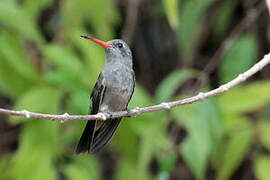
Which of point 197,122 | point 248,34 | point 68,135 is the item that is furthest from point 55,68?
point 248,34

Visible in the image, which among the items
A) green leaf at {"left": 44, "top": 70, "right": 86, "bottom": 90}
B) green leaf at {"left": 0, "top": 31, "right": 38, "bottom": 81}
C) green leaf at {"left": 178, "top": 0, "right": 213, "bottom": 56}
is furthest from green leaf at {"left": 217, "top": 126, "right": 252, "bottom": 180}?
green leaf at {"left": 0, "top": 31, "right": 38, "bottom": 81}

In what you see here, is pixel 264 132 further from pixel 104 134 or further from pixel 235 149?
pixel 104 134

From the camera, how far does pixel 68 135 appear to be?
175 inches

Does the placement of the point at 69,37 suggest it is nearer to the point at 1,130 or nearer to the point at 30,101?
the point at 30,101

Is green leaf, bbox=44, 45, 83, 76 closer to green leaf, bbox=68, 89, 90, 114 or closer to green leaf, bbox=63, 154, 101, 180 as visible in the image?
green leaf, bbox=68, 89, 90, 114

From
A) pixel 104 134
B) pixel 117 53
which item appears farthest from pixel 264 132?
pixel 104 134

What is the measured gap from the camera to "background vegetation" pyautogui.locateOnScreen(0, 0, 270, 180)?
3834 mm

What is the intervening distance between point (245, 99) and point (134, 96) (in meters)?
0.92

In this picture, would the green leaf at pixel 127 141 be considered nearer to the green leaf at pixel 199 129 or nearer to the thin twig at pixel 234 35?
the green leaf at pixel 199 129

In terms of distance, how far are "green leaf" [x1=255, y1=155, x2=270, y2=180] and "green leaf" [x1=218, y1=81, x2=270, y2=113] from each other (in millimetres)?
486

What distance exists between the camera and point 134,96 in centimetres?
400

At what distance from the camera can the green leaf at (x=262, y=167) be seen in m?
4.24

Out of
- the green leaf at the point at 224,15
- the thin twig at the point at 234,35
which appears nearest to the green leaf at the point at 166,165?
the thin twig at the point at 234,35

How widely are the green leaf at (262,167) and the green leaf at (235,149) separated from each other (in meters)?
0.18
